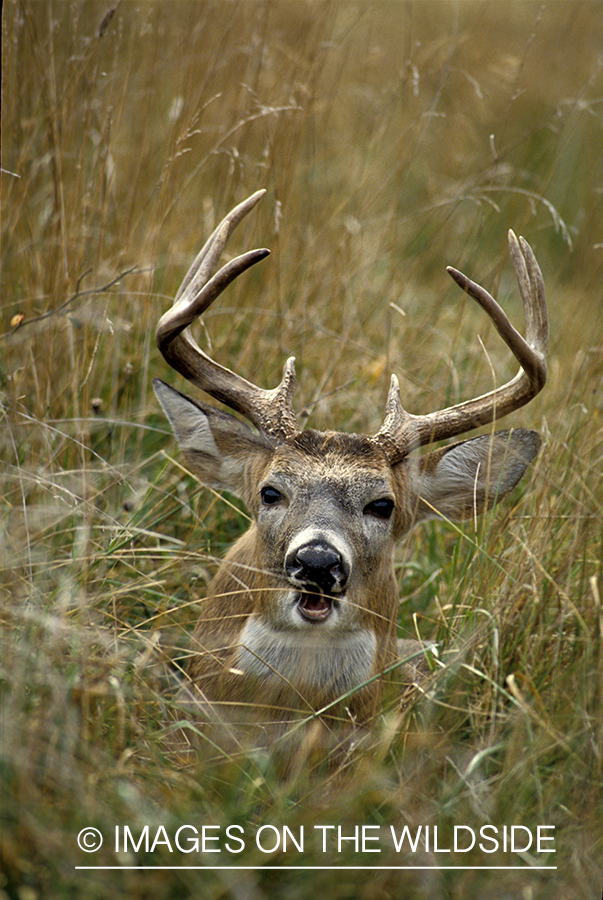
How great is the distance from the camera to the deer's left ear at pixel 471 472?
3.76 metres

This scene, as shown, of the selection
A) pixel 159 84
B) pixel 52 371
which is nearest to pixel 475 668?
pixel 52 371

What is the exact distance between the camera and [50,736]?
8.38ft

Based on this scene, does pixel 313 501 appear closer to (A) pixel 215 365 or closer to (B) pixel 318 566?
(B) pixel 318 566

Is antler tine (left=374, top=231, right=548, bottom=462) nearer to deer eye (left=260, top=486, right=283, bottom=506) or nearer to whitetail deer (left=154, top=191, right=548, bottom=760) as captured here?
whitetail deer (left=154, top=191, right=548, bottom=760)

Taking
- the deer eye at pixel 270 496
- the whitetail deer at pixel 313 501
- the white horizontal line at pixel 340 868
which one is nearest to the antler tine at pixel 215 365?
the whitetail deer at pixel 313 501

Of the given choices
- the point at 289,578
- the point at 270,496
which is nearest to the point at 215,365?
the point at 270,496

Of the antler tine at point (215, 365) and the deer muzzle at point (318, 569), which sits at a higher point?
the antler tine at point (215, 365)

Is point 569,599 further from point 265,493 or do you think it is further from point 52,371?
point 52,371

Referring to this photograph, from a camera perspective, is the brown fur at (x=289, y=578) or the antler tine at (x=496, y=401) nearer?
the brown fur at (x=289, y=578)

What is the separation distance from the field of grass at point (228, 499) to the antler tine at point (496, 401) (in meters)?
0.28

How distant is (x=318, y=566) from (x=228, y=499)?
5.61 ft

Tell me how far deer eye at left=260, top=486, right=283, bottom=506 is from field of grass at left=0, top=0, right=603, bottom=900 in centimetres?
39

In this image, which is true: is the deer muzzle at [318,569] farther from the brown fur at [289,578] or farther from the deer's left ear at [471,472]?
the deer's left ear at [471,472]

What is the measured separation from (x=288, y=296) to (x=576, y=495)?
2.20 metres
